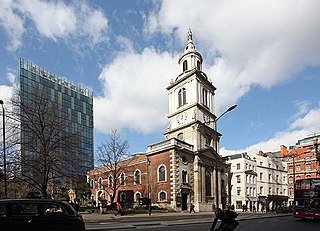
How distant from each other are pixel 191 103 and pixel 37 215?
46.8m

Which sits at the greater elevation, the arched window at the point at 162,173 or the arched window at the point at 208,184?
the arched window at the point at 162,173

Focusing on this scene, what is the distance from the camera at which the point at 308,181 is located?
2738 cm

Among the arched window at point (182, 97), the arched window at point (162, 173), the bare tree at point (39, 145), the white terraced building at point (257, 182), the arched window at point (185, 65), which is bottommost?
the white terraced building at point (257, 182)

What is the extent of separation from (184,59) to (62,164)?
38861 millimetres

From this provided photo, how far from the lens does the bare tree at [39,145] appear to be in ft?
85.0

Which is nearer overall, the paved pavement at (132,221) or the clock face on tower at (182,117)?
the paved pavement at (132,221)

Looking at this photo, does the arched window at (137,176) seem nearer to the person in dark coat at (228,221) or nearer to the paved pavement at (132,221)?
the paved pavement at (132,221)

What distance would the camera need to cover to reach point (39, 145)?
2731 cm

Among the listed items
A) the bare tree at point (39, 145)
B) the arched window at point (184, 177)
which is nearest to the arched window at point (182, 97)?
the arched window at point (184, 177)

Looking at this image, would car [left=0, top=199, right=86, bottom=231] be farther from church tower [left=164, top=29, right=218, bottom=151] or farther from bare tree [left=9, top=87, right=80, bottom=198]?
church tower [left=164, top=29, right=218, bottom=151]

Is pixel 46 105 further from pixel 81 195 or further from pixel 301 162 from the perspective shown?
pixel 301 162

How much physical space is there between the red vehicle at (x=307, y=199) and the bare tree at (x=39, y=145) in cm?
1880

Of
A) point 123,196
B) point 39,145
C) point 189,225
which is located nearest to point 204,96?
point 123,196

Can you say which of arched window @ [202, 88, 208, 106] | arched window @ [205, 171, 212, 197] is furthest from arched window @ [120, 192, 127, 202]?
arched window @ [202, 88, 208, 106]
